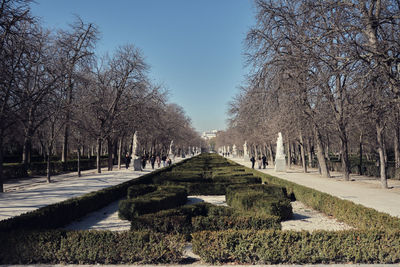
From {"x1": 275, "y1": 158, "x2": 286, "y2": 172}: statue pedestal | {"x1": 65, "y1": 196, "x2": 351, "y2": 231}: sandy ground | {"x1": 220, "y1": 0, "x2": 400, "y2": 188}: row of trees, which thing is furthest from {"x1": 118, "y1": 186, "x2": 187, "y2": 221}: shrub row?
{"x1": 275, "y1": 158, "x2": 286, "y2": 172}: statue pedestal

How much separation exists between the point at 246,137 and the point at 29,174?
32.6 metres

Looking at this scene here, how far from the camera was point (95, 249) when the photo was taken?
5812 millimetres

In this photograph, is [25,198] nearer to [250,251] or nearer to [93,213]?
[93,213]

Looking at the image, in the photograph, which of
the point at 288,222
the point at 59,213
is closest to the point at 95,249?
the point at 59,213

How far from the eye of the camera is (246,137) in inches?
1981

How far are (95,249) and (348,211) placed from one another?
666cm

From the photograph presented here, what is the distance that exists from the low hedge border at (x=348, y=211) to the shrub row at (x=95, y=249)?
14.8 ft

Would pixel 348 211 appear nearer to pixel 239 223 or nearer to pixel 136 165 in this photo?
pixel 239 223

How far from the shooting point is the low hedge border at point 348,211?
7000 millimetres

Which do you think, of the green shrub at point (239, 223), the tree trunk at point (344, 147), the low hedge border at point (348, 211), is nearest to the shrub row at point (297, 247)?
the low hedge border at point (348, 211)

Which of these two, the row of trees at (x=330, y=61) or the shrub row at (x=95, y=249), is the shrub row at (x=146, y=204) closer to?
the shrub row at (x=95, y=249)

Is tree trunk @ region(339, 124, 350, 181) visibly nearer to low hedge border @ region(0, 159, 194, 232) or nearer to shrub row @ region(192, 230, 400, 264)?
low hedge border @ region(0, 159, 194, 232)

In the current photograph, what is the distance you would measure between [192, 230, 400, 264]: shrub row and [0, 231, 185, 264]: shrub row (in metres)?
0.60

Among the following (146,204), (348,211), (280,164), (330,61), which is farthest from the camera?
(280,164)
